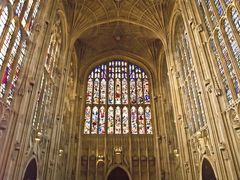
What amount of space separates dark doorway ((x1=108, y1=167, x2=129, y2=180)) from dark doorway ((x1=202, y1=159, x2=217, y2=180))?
10043 mm

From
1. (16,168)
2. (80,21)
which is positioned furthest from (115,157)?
(80,21)

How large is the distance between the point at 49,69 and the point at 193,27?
11230 millimetres

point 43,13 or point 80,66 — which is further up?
point 80,66

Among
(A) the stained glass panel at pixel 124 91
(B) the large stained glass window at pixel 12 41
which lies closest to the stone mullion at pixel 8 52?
(B) the large stained glass window at pixel 12 41

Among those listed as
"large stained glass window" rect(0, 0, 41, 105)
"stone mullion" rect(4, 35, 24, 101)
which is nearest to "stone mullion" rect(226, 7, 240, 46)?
"large stained glass window" rect(0, 0, 41, 105)

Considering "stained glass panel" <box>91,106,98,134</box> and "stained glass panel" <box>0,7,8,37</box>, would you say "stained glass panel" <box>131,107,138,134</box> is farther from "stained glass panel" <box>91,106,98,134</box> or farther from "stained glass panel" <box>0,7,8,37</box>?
"stained glass panel" <box>0,7,8,37</box>

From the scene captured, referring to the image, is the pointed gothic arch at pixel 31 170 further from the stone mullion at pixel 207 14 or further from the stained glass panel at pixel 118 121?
the stone mullion at pixel 207 14

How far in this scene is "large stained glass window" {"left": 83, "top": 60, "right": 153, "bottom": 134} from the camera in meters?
23.6

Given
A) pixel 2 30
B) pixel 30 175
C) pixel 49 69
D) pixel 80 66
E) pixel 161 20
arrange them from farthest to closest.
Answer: pixel 80 66
pixel 161 20
pixel 49 69
pixel 30 175
pixel 2 30

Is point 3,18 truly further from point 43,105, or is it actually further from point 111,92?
point 111,92

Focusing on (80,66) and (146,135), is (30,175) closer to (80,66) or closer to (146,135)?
(146,135)

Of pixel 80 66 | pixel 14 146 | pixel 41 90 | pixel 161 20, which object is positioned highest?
pixel 161 20

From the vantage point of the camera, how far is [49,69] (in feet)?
53.1

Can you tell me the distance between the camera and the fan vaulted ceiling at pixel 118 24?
2091 cm
